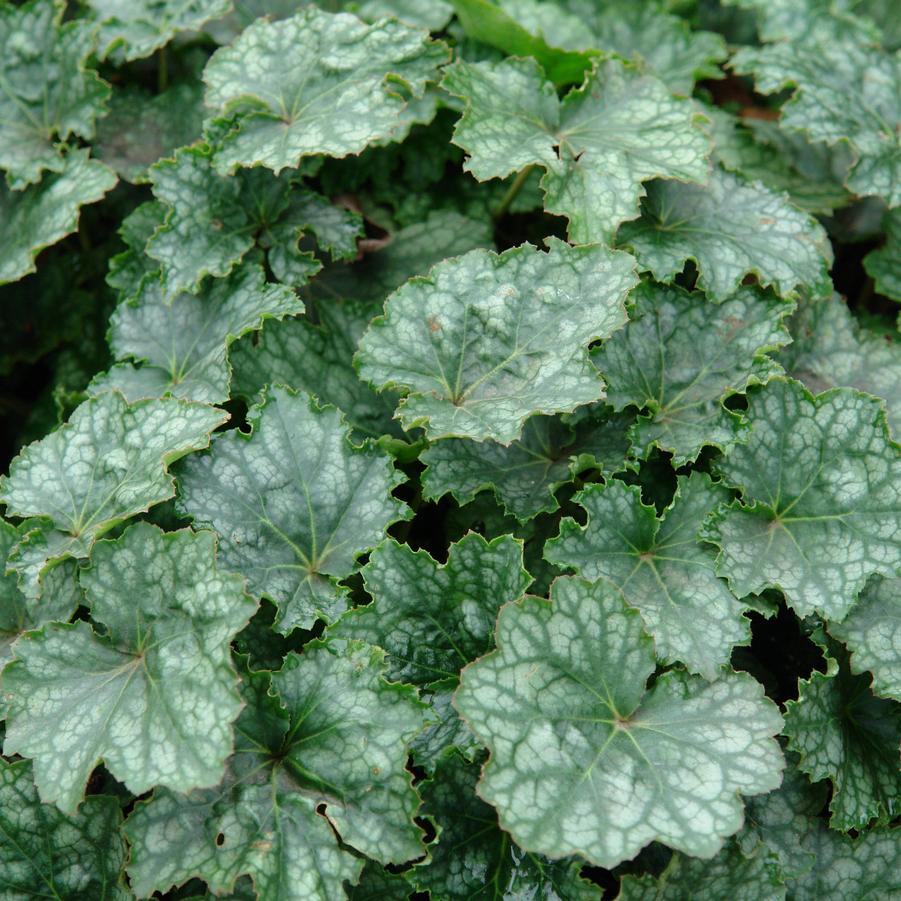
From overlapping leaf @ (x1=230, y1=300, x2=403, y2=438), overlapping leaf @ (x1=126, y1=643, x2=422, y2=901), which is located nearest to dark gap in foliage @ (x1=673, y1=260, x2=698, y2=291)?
overlapping leaf @ (x1=230, y1=300, x2=403, y2=438)

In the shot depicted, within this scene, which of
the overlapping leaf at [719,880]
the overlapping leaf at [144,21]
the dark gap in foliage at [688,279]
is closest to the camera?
the overlapping leaf at [719,880]

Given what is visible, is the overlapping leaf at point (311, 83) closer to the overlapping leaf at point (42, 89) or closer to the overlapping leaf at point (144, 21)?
the overlapping leaf at point (144, 21)

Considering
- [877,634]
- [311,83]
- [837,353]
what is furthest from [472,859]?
[311,83]

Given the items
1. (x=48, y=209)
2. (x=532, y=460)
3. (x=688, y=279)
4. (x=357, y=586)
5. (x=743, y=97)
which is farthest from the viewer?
(x=743, y=97)

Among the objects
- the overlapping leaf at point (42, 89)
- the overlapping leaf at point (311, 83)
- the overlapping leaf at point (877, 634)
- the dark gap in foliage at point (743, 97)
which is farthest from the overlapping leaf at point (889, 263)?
the overlapping leaf at point (42, 89)

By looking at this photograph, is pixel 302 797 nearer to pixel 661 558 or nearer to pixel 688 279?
pixel 661 558

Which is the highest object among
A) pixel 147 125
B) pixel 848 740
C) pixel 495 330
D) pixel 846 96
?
pixel 147 125

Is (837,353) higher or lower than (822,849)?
higher

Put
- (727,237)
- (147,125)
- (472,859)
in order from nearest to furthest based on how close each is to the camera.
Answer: (472,859) → (727,237) → (147,125)
